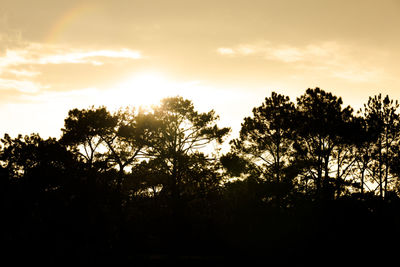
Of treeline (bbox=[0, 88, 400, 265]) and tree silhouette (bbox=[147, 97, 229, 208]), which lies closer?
treeline (bbox=[0, 88, 400, 265])

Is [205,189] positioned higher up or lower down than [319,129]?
lower down

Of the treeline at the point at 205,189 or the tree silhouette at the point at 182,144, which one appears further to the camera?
the tree silhouette at the point at 182,144

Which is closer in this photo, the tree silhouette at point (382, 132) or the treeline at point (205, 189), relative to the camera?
the treeline at point (205, 189)

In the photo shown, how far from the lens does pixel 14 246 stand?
1154 cm

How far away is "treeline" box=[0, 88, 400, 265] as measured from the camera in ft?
43.4

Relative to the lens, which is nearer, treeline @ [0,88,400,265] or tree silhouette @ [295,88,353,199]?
treeline @ [0,88,400,265]

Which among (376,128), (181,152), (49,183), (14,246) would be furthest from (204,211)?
(14,246)

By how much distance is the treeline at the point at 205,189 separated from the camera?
13.2 m

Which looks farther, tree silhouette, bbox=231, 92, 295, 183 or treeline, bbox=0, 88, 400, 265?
tree silhouette, bbox=231, 92, 295, 183

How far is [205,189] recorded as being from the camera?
39.3m

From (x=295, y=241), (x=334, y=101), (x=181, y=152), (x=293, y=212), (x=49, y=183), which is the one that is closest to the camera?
(x=49, y=183)

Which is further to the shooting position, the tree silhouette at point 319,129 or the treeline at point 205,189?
the tree silhouette at point 319,129

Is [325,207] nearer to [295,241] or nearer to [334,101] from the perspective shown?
[295,241]

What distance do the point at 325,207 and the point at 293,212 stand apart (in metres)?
2.17
